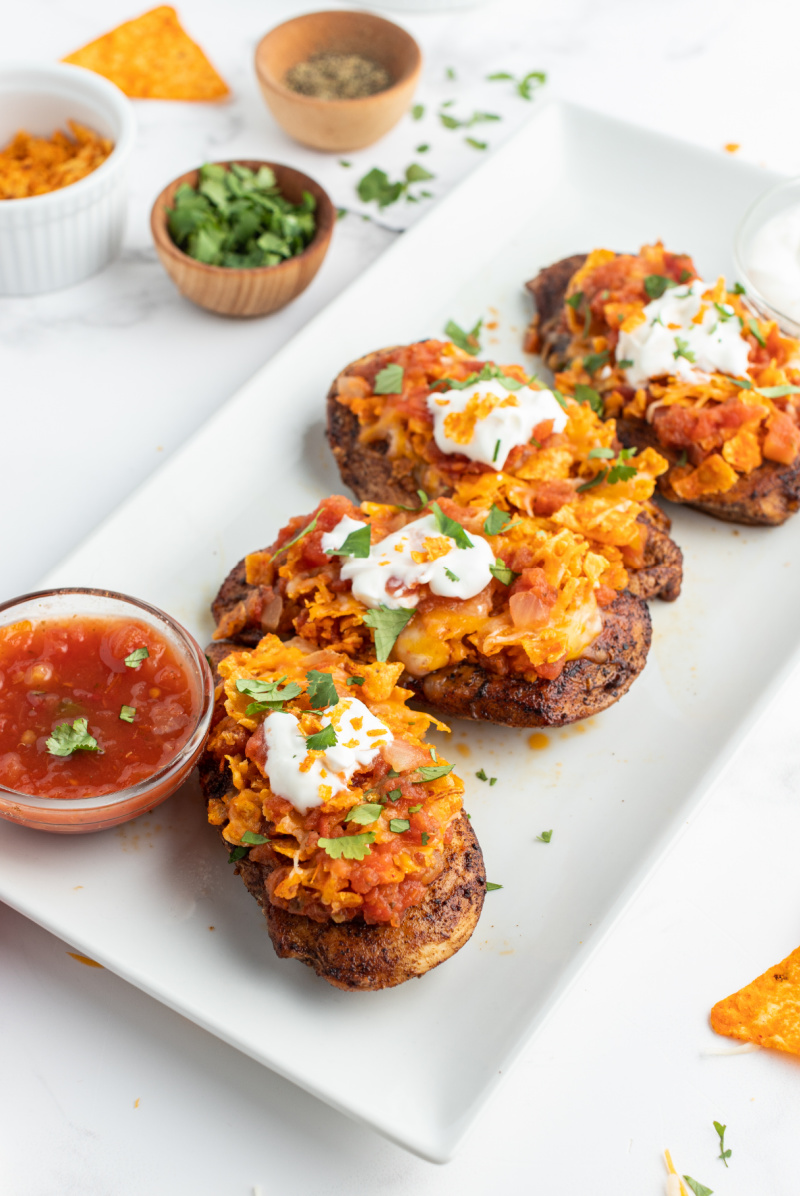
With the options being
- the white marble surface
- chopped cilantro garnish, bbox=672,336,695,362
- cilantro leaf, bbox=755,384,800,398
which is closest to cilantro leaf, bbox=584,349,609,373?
chopped cilantro garnish, bbox=672,336,695,362

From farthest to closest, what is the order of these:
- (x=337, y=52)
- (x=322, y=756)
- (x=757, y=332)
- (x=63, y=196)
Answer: (x=337, y=52) → (x=63, y=196) → (x=757, y=332) → (x=322, y=756)

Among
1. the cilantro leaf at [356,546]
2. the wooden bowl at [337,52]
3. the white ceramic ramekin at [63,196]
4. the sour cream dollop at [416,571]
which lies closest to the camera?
the sour cream dollop at [416,571]

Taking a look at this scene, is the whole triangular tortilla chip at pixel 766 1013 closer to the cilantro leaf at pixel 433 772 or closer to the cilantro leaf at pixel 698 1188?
the cilantro leaf at pixel 698 1188

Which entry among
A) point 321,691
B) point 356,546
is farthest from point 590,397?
point 321,691

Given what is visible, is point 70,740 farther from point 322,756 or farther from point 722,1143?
point 722,1143

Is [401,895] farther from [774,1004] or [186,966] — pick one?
[774,1004]

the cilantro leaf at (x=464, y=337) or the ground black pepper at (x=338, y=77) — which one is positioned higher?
the ground black pepper at (x=338, y=77)

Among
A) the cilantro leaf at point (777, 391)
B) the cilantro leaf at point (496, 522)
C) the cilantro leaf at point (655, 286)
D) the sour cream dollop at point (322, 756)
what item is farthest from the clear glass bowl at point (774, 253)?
the sour cream dollop at point (322, 756)
